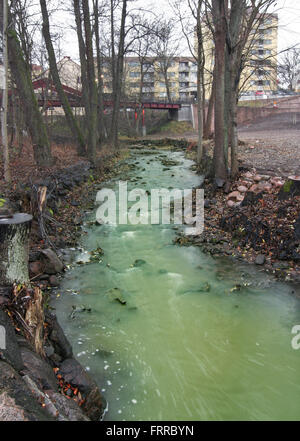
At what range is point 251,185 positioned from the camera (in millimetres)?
11539

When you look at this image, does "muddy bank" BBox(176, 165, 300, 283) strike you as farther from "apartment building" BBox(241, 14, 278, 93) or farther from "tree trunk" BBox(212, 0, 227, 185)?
"apartment building" BBox(241, 14, 278, 93)

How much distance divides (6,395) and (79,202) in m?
10.3

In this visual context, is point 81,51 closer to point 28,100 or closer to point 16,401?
point 28,100

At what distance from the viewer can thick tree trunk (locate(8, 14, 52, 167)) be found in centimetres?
1173

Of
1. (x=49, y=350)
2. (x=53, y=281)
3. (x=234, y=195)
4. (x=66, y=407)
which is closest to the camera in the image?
(x=66, y=407)

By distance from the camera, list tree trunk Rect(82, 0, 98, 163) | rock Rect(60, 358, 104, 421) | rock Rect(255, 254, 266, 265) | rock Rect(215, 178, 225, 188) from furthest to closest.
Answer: tree trunk Rect(82, 0, 98, 163) < rock Rect(215, 178, 225, 188) < rock Rect(255, 254, 266, 265) < rock Rect(60, 358, 104, 421)

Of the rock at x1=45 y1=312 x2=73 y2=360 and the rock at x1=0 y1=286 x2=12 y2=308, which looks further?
the rock at x1=45 y1=312 x2=73 y2=360

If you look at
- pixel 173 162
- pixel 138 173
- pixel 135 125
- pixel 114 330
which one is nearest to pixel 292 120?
pixel 173 162

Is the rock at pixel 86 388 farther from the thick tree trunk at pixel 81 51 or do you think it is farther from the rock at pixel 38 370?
the thick tree trunk at pixel 81 51

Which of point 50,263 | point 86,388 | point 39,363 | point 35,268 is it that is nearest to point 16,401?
point 39,363

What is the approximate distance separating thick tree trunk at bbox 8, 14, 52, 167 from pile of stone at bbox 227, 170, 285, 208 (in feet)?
22.8

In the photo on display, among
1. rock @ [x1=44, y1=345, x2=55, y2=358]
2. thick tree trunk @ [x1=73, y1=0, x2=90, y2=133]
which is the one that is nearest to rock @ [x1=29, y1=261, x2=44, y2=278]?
rock @ [x1=44, y1=345, x2=55, y2=358]

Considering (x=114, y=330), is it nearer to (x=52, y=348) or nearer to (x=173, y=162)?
(x=52, y=348)

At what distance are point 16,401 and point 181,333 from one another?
11.0ft
